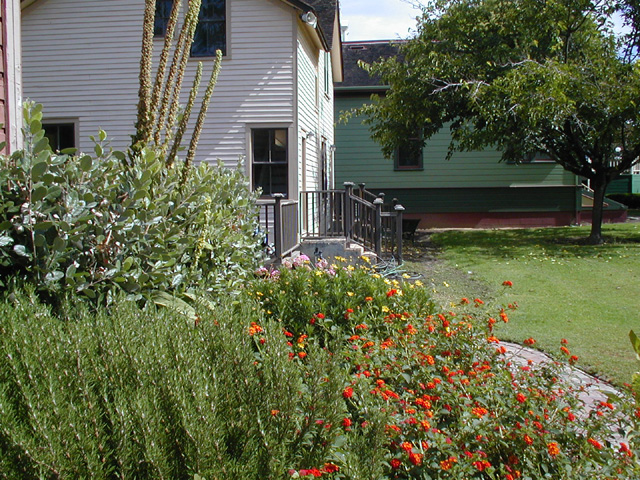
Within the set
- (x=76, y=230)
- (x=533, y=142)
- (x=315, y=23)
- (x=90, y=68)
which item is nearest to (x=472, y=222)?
(x=533, y=142)

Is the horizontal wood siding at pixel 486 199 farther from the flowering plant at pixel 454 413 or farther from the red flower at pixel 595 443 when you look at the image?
the red flower at pixel 595 443

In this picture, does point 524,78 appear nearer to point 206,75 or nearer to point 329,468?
point 206,75

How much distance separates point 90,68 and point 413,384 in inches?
468

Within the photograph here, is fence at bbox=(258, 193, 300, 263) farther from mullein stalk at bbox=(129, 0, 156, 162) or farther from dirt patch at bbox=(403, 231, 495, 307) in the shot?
mullein stalk at bbox=(129, 0, 156, 162)

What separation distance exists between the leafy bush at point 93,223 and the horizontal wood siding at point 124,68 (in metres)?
8.34

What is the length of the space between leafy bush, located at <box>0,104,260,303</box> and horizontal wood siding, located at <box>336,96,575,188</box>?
1812 cm

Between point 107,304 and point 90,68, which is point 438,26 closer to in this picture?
point 90,68

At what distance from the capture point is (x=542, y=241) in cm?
1795

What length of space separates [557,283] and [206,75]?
27.1 ft

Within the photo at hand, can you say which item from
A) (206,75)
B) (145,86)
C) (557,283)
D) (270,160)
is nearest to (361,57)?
(206,75)

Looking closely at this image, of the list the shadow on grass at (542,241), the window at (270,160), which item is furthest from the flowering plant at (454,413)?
the shadow on grass at (542,241)

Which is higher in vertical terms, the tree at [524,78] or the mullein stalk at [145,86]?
the tree at [524,78]

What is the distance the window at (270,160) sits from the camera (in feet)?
43.4

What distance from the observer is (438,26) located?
16.5 meters
